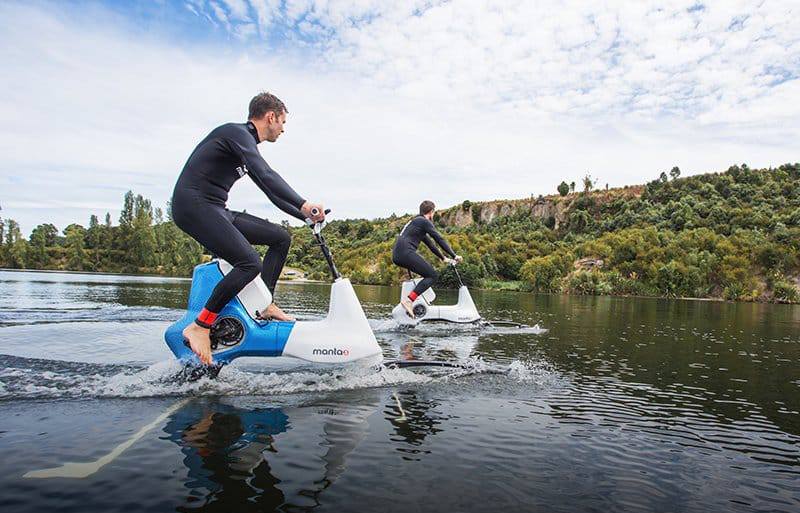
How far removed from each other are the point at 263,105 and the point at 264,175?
0.89m

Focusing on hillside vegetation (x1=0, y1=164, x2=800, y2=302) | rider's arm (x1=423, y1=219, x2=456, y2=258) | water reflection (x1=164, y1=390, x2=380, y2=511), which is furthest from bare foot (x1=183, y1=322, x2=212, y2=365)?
hillside vegetation (x1=0, y1=164, x2=800, y2=302)

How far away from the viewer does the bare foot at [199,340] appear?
5012 mm

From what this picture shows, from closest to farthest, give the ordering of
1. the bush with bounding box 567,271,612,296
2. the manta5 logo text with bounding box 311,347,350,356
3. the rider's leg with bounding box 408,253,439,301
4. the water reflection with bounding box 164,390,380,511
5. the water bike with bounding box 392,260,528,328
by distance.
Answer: the water reflection with bounding box 164,390,380,511 < the manta5 logo text with bounding box 311,347,350,356 < the rider's leg with bounding box 408,253,439,301 < the water bike with bounding box 392,260,528,328 < the bush with bounding box 567,271,612,296

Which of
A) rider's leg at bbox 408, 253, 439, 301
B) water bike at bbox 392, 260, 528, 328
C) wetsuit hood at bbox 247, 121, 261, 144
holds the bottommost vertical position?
water bike at bbox 392, 260, 528, 328

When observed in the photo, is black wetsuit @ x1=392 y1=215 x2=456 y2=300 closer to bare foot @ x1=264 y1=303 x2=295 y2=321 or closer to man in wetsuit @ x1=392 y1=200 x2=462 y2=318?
man in wetsuit @ x1=392 y1=200 x2=462 y2=318

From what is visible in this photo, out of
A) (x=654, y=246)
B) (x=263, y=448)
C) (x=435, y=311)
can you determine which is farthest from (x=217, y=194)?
(x=654, y=246)

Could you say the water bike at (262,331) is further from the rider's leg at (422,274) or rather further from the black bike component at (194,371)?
the rider's leg at (422,274)

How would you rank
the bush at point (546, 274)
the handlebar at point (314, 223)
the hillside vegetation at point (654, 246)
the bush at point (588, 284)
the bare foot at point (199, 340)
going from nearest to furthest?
1. the bare foot at point (199, 340)
2. the handlebar at point (314, 223)
3. the hillside vegetation at point (654, 246)
4. the bush at point (588, 284)
5. the bush at point (546, 274)

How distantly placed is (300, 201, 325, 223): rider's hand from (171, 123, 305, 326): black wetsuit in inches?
3.3

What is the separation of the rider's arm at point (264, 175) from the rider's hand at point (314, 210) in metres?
0.05

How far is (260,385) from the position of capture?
5.36m

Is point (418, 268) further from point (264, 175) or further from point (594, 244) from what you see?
point (594, 244)

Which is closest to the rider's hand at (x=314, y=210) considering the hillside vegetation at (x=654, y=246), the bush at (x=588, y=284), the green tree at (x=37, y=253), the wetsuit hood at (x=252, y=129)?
the wetsuit hood at (x=252, y=129)

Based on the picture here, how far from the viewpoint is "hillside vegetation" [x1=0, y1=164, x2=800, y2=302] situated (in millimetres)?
49031
